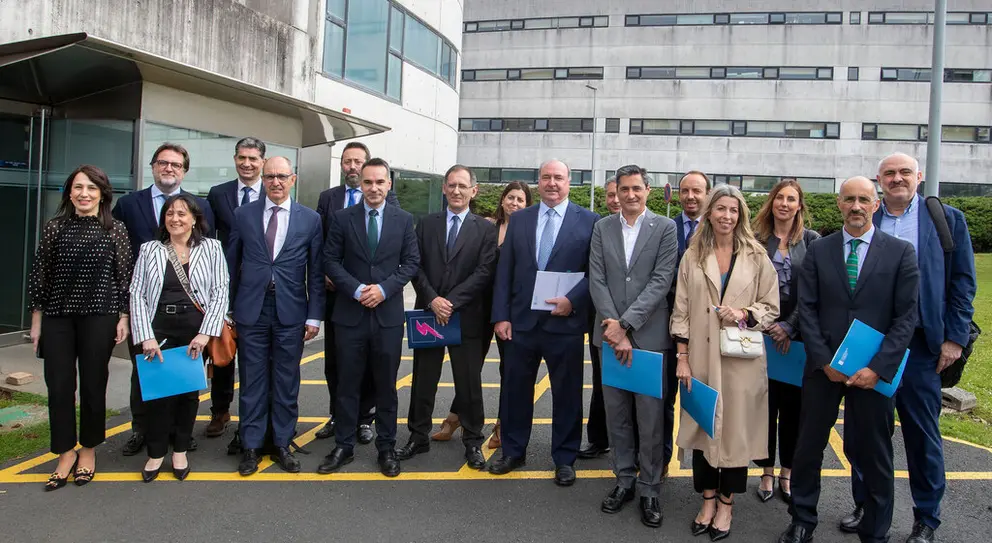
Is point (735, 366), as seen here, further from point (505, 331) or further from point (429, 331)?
point (429, 331)

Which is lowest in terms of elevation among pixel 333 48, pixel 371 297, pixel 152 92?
pixel 371 297

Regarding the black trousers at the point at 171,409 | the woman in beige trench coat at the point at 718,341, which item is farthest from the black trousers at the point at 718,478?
the black trousers at the point at 171,409

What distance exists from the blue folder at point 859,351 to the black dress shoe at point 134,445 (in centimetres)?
475

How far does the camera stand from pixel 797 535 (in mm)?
3756

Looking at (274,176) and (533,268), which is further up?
(274,176)

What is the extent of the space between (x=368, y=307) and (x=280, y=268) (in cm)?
67

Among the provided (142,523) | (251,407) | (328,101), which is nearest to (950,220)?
(251,407)

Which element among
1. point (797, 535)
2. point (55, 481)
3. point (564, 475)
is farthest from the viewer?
point (564, 475)

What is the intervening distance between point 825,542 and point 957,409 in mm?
3670

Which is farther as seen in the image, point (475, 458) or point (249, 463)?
point (475, 458)

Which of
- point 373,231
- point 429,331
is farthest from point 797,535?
point 373,231

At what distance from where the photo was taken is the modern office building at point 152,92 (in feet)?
24.0

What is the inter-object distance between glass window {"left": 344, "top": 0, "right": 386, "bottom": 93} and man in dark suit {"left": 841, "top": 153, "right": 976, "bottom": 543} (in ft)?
36.4

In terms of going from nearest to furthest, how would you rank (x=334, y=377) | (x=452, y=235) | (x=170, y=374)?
(x=170, y=374) < (x=452, y=235) < (x=334, y=377)
